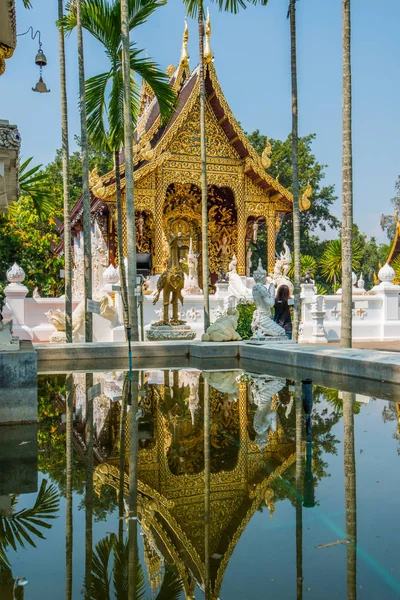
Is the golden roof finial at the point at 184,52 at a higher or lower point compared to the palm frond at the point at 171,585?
higher

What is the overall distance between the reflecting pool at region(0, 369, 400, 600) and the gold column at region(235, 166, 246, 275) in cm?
1662

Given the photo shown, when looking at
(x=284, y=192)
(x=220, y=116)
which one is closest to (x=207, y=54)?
(x=220, y=116)

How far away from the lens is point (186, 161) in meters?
21.7

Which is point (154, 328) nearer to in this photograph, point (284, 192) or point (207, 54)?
point (284, 192)

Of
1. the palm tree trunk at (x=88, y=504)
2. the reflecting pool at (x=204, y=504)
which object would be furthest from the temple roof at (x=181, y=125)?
the reflecting pool at (x=204, y=504)

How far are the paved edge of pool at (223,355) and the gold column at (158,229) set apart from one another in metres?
10.5

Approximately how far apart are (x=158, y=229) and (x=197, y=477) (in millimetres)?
17627

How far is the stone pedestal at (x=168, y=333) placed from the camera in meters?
13.5

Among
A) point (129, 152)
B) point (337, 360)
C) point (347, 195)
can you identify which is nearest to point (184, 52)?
point (129, 152)

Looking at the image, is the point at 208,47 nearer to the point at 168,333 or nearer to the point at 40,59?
the point at 40,59

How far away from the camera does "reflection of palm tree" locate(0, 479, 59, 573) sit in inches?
111

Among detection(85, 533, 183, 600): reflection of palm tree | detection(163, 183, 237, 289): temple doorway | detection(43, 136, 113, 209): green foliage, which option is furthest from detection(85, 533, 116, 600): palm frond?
detection(43, 136, 113, 209): green foliage

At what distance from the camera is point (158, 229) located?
68.9ft

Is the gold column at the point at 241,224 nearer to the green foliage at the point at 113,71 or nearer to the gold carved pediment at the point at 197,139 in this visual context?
the gold carved pediment at the point at 197,139
